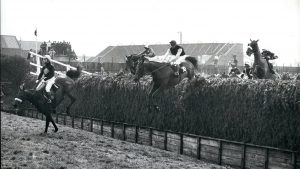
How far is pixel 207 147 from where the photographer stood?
13.6 metres

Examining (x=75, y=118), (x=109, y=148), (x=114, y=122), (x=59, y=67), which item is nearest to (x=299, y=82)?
(x=109, y=148)

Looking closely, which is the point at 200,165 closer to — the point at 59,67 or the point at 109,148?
the point at 109,148

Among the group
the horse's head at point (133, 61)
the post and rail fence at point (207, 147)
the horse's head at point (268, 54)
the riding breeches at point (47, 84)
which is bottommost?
the post and rail fence at point (207, 147)

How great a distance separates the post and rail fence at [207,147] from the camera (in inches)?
452

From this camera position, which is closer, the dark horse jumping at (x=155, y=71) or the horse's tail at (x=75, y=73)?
the dark horse jumping at (x=155, y=71)

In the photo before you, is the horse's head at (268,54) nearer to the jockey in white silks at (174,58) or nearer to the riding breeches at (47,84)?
the jockey in white silks at (174,58)

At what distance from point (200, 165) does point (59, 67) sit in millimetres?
19345

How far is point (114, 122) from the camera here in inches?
695

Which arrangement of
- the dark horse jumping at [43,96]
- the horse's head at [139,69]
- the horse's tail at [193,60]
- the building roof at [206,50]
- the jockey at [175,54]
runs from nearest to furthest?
the horse's head at [139,69], the jockey at [175,54], the horse's tail at [193,60], the dark horse jumping at [43,96], the building roof at [206,50]

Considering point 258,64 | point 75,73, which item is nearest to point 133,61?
point 75,73

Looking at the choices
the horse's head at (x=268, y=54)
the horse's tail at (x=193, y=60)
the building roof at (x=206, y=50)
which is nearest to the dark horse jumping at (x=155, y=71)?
the horse's tail at (x=193, y=60)

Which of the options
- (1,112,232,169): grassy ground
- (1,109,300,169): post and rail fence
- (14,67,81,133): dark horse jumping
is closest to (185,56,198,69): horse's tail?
(1,109,300,169): post and rail fence

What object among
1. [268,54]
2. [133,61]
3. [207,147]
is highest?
[268,54]

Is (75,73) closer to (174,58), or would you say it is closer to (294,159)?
(174,58)
